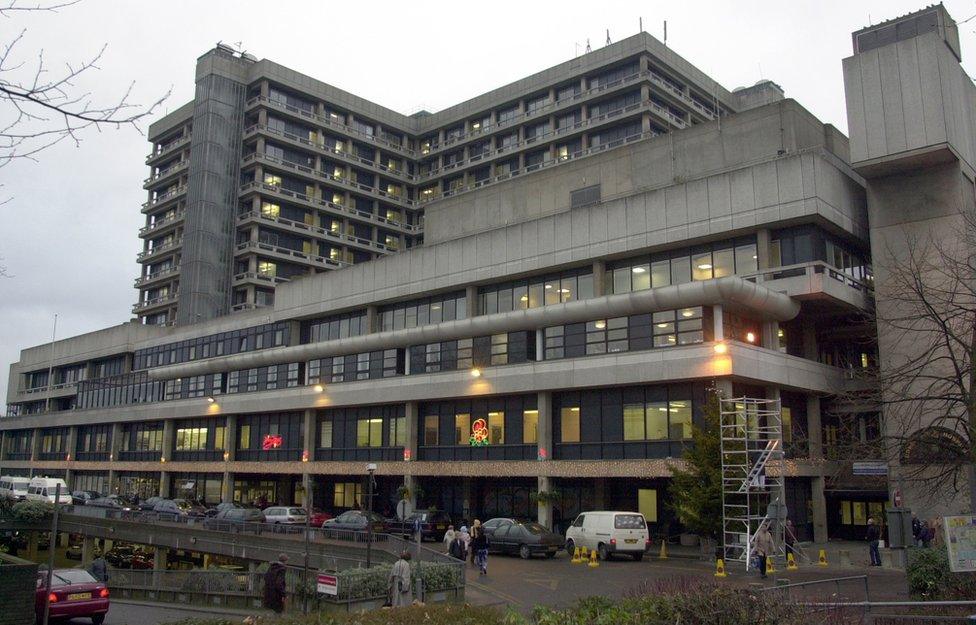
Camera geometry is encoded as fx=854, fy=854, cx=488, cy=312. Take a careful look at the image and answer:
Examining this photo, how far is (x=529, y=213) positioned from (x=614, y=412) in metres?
17.6

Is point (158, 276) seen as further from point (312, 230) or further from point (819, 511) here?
point (819, 511)

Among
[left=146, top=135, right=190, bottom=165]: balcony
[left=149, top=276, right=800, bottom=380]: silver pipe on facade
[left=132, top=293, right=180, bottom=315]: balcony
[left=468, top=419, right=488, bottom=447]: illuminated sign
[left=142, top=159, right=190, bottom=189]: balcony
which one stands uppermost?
[left=146, top=135, right=190, bottom=165]: balcony

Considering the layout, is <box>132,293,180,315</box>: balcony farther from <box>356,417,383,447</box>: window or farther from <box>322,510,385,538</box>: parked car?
<box>322,510,385,538</box>: parked car

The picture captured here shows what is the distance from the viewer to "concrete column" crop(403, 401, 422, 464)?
174ft

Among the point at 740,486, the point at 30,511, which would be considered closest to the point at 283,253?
the point at 30,511

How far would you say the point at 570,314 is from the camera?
45.3m

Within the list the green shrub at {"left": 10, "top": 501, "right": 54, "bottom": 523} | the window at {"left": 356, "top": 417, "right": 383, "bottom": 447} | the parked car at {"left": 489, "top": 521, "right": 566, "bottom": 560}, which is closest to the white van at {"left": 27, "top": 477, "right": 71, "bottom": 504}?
the green shrub at {"left": 10, "top": 501, "right": 54, "bottom": 523}

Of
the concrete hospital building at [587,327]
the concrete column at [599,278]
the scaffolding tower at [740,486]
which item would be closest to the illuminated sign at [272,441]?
the concrete hospital building at [587,327]

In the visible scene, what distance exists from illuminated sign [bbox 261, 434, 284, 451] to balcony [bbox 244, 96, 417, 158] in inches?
1682

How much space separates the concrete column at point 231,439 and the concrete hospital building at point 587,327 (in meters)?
0.18

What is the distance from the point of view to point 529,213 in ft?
185

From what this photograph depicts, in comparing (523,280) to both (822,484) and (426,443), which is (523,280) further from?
(822,484)

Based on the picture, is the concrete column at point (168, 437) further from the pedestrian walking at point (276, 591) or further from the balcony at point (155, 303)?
the pedestrian walking at point (276, 591)

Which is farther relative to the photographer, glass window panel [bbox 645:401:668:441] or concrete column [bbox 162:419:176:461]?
concrete column [bbox 162:419:176:461]
